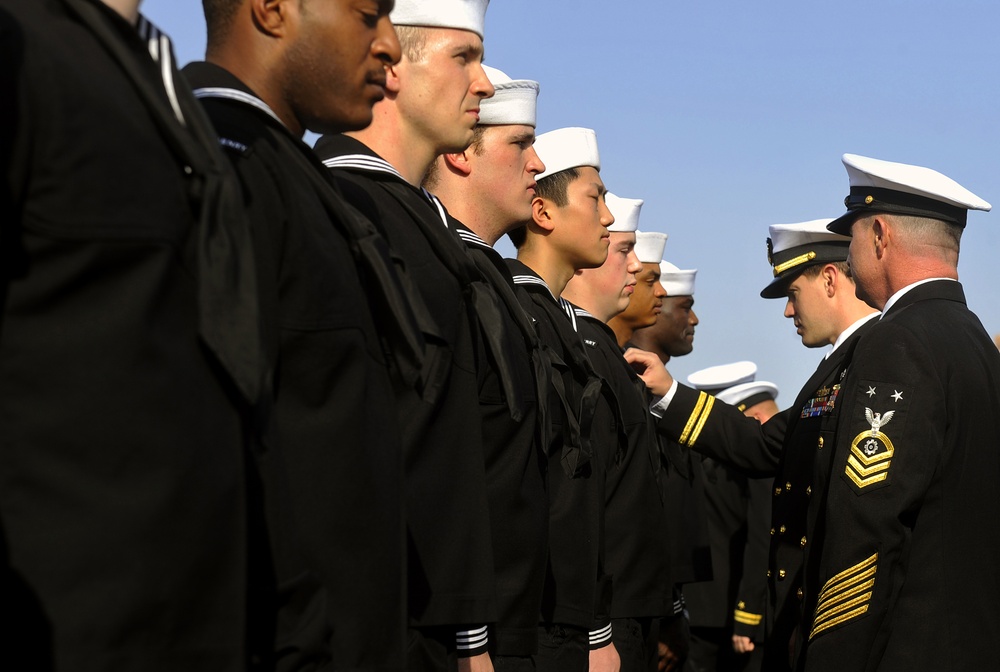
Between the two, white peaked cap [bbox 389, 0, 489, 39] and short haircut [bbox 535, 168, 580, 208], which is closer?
white peaked cap [bbox 389, 0, 489, 39]

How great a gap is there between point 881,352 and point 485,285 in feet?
7.47

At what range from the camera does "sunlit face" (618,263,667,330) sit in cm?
905

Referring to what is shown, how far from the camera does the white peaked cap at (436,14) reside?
4273 mm

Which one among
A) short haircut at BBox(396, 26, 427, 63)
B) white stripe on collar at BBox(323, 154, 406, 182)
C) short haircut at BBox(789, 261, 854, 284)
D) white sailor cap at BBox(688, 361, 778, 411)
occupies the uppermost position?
short haircut at BBox(396, 26, 427, 63)

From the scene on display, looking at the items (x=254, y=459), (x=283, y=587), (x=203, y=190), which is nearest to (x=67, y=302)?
(x=203, y=190)

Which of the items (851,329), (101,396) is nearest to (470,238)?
(101,396)

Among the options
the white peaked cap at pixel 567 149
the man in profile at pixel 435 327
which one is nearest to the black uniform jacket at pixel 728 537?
the white peaked cap at pixel 567 149

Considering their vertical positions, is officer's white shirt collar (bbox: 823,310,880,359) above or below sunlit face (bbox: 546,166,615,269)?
below

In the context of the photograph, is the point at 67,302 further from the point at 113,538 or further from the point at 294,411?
the point at 294,411

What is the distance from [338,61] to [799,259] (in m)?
5.61

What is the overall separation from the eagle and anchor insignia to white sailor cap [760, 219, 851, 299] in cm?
262

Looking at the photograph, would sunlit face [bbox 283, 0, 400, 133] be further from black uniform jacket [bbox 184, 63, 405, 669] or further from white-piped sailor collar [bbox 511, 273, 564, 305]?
white-piped sailor collar [bbox 511, 273, 564, 305]

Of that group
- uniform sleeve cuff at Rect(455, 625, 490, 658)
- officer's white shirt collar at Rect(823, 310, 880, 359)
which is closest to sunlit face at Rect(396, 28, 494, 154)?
uniform sleeve cuff at Rect(455, 625, 490, 658)

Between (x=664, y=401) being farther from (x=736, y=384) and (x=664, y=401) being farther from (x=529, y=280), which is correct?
(x=736, y=384)
